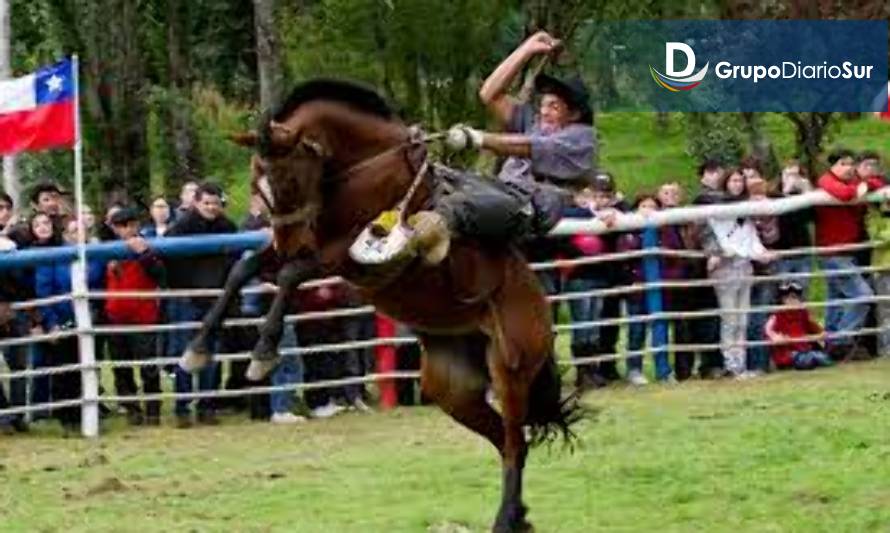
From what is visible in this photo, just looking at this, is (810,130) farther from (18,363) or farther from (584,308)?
(18,363)

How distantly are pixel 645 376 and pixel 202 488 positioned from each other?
476 cm

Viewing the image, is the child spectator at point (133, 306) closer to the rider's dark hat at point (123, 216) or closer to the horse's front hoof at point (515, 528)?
the rider's dark hat at point (123, 216)

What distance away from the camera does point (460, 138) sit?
9.38 m

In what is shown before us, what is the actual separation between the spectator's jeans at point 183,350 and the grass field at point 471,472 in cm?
29

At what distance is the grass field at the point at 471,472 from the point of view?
33.3 ft

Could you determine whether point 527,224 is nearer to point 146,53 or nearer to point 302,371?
point 302,371

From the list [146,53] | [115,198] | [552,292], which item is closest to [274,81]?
[115,198]

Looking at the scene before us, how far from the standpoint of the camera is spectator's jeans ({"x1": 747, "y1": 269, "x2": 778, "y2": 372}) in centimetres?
1546

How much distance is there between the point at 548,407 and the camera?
32.7 ft

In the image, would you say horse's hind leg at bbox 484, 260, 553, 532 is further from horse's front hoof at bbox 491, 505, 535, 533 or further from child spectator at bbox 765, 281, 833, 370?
child spectator at bbox 765, 281, 833, 370

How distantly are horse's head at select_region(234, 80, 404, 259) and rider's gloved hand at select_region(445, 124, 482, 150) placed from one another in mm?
296

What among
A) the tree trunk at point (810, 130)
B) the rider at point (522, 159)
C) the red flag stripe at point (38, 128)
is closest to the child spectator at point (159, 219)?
the red flag stripe at point (38, 128)

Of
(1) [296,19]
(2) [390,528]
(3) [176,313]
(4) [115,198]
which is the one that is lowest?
(2) [390,528]

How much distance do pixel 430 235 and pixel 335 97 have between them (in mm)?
740
